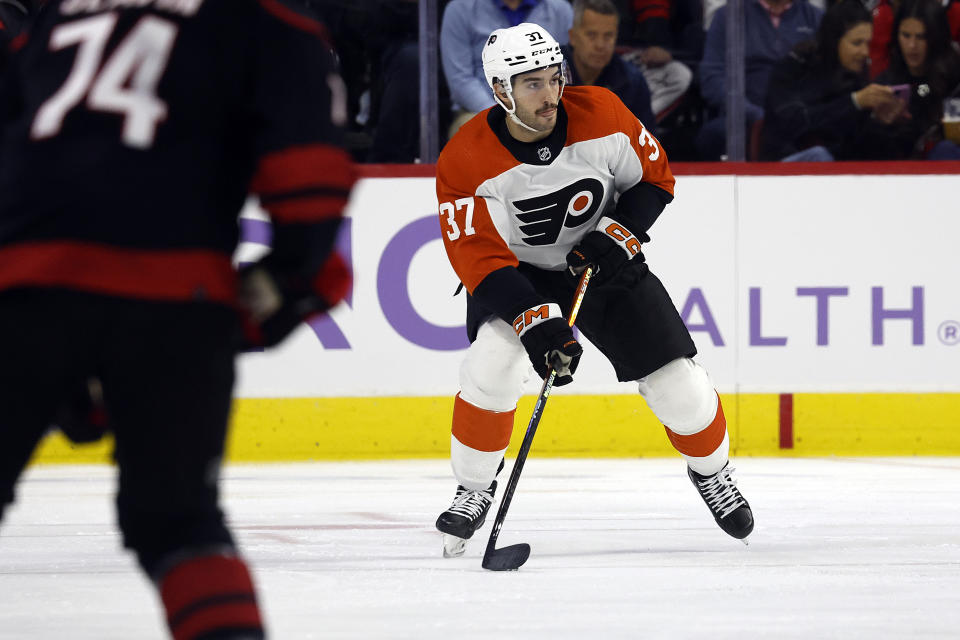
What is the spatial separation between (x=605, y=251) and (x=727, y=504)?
564 mm

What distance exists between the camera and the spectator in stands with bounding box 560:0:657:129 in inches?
196

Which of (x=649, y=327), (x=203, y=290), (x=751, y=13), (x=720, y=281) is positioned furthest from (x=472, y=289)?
(x=751, y=13)

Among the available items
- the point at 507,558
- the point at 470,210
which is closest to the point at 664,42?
the point at 470,210

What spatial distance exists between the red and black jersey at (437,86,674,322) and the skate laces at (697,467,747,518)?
0.53m

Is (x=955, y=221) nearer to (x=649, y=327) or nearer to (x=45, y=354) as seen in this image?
(x=649, y=327)

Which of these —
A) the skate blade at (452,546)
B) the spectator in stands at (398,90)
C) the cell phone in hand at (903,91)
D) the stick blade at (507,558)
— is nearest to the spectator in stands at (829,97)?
the cell phone in hand at (903,91)

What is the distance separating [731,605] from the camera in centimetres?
232

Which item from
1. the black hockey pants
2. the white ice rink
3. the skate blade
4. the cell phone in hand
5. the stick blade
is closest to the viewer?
the black hockey pants

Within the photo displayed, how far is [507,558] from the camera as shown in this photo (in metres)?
2.74

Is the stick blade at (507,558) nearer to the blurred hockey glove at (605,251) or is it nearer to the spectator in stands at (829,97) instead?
the blurred hockey glove at (605,251)

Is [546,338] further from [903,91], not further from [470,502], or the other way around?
[903,91]

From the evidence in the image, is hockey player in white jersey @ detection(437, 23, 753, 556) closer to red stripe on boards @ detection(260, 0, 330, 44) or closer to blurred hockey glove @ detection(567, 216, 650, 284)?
blurred hockey glove @ detection(567, 216, 650, 284)

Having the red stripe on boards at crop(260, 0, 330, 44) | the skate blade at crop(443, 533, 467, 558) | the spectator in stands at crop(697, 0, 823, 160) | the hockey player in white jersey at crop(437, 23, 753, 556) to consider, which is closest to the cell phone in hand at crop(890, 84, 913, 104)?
the spectator in stands at crop(697, 0, 823, 160)

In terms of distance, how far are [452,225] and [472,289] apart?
5.7 inches
